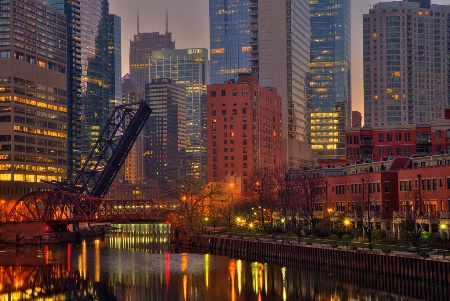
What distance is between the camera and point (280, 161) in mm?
177875

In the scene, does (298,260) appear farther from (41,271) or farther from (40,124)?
(40,124)

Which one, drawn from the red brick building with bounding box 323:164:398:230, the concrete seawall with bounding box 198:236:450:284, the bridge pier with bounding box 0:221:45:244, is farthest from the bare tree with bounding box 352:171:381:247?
the bridge pier with bounding box 0:221:45:244

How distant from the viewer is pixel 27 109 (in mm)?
166375

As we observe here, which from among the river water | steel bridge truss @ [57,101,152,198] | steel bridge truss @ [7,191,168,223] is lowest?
the river water

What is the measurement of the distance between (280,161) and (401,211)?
101897 mm

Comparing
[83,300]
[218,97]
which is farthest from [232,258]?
[218,97]

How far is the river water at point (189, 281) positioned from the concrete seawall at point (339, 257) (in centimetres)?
96

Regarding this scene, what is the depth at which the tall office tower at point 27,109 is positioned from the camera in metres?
162

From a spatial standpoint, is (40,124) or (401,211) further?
(40,124)

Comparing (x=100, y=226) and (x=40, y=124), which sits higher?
(x=40, y=124)

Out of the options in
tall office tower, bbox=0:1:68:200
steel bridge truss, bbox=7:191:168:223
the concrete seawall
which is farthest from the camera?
tall office tower, bbox=0:1:68:200

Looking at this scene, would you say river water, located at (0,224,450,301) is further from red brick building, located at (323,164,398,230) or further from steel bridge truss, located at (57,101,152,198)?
steel bridge truss, located at (57,101,152,198)

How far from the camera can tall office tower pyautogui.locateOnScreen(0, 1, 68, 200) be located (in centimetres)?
16250

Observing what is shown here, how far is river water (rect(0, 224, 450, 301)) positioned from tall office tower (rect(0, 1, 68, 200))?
71.2 metres
